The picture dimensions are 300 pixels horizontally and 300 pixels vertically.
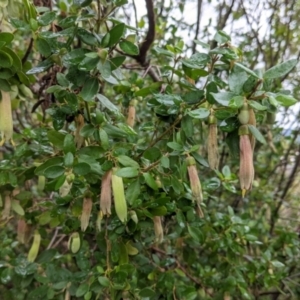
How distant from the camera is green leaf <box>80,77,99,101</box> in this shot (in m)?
0.66

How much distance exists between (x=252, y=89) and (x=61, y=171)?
0.35m

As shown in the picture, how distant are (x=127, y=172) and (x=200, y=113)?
15cm

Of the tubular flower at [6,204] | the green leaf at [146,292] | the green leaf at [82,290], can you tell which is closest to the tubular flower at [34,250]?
the tubular flower at [6,204]

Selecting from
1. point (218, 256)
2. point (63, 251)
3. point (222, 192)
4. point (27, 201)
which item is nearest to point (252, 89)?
point (27, 201)

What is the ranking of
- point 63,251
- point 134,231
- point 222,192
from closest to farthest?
1. point 134,231
2. point 63,251
3. point 222,192

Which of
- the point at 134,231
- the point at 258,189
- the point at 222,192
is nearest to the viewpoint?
the point at 134,231

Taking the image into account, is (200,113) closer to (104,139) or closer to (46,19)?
(104,139)

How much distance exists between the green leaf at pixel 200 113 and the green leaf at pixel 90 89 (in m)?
0.17

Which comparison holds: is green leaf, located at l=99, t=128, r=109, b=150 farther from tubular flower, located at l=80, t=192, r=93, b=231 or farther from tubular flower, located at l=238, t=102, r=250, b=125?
tubular flower, located at l=238, t=102, r=250, b=125

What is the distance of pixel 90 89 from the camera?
26.4 inches

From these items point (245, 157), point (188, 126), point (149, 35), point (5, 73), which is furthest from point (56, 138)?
point (149, 35)

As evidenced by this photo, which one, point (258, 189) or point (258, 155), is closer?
point (258, 189)

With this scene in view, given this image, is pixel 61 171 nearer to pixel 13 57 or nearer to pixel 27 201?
pixel 13 57

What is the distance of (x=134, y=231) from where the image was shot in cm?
84
